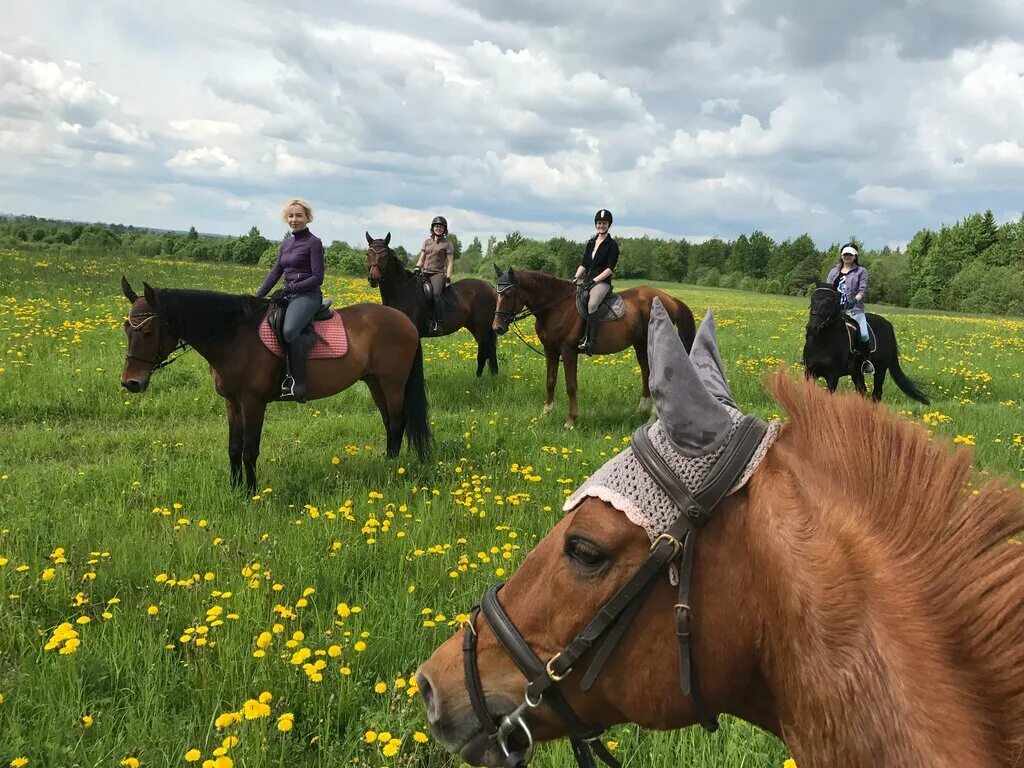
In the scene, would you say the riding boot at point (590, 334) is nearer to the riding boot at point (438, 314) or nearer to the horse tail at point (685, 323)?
the horse tail at point (685, 323)

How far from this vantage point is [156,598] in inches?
159

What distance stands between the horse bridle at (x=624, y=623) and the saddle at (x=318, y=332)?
5.97 meters

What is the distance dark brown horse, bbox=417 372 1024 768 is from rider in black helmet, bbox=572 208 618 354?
924 cm

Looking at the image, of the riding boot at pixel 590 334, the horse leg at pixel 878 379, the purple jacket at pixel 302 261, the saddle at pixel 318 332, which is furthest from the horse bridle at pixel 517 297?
the horse leg at pixel 878 379

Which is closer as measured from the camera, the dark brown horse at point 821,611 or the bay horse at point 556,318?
the dark brown horse at point 821,611

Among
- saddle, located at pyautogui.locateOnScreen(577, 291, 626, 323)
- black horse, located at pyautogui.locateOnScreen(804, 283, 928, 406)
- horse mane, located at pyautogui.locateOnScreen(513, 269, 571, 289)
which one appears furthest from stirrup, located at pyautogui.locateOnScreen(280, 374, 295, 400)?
black horse, located at pyautogui.locateOnScreen(804, 283, 928, 406)

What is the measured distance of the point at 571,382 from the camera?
33.7ft

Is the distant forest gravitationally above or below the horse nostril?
above

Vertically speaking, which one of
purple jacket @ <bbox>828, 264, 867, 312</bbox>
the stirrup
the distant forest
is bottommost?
the stirrup

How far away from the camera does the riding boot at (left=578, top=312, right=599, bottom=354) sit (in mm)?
10836

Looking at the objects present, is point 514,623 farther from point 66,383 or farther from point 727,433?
point 66,383

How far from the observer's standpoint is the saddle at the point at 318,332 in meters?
7.07

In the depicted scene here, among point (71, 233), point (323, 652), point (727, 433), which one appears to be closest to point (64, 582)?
point (323, 652)

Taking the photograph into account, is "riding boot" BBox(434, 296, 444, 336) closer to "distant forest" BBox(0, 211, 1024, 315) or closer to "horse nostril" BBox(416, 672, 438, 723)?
"horse nostril" BBox(416, 672, 438, 723)
